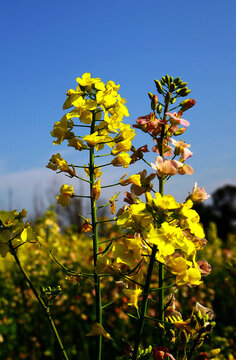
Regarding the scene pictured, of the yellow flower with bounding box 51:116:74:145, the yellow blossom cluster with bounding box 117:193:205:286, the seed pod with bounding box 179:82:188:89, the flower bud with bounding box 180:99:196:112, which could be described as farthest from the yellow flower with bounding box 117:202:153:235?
the seed pod with bounding box 179:82:188:89

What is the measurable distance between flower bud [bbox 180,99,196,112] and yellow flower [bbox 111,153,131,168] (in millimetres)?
364

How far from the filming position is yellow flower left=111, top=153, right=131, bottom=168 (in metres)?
1.50

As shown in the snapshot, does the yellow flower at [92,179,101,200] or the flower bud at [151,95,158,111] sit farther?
the flower bud at [151,95,158,111]

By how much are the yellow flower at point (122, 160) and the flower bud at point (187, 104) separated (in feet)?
1.19

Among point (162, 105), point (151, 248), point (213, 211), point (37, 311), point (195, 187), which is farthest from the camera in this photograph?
point (213, 211)

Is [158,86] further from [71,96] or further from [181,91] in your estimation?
[71,96]

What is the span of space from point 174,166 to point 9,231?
0.69 m

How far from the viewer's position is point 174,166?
4.66 feet

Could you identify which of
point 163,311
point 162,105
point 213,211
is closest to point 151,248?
point 163,311

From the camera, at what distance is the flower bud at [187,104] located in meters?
1.63

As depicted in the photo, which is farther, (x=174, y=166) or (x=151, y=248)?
(x=174, y=166)

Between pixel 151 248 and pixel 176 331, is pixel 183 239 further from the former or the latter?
pixel 176 331

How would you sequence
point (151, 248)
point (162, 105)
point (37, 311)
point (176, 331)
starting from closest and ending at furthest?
point (151, 248)
point (176, 331)
point (162, 105)
point (37, 311)

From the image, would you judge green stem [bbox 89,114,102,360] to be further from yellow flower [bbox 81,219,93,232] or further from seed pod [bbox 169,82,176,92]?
seed pod [bbox 169,82,176,92]
